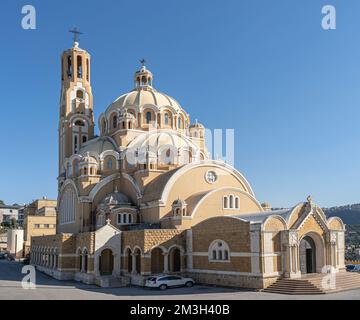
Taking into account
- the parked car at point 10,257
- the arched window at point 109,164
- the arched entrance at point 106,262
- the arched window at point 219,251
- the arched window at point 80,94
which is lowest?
the parked car at point 10,257

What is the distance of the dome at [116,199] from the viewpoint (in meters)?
37.0

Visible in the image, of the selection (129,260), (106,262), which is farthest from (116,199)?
(129,260)

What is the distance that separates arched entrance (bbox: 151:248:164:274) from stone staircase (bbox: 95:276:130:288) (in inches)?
78.4

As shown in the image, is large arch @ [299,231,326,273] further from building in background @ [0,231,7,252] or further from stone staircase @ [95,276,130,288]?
building in background @ [0,231,7,252]

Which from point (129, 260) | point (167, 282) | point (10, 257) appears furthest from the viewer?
point (10, 257)

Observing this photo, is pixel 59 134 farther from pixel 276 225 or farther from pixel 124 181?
pixel 276 225

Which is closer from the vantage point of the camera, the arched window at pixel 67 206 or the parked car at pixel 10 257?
the arched window at pixel 67 206

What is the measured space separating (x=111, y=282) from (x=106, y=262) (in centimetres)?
346

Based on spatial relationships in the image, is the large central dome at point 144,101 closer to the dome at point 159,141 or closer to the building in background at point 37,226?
the dome at point 159,141

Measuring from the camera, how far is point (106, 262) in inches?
1335

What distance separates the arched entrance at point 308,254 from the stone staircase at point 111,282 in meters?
11.7

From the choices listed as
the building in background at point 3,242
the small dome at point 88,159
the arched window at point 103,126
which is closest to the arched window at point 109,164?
the small dome at point 88,159

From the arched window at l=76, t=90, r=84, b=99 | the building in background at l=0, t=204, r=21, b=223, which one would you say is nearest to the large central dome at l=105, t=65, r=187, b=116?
the arched window at l=76, t=90, r=84, b=99

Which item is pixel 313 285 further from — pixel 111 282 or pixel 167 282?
pixel 111 282
